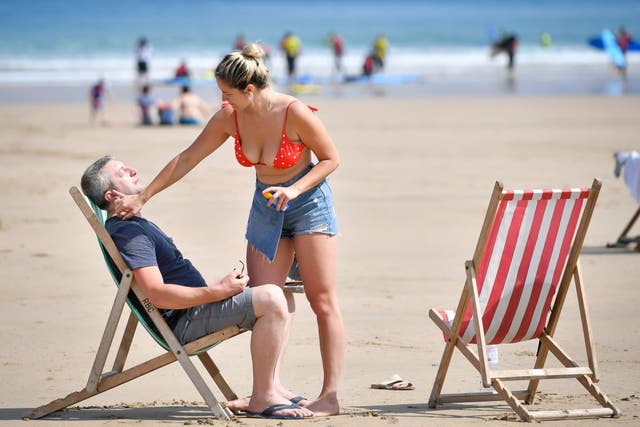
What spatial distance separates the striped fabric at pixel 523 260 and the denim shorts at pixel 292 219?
27.6 inches

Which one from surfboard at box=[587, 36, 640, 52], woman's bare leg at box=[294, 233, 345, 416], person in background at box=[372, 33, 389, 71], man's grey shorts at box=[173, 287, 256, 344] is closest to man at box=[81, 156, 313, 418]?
man's grey shorts at box=[173, 287, 256, 344]

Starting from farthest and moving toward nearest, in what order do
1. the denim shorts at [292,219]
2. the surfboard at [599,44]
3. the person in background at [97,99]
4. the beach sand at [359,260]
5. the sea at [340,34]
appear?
the sea at [340,34], the surfboard at [599,44], the person in background at [97,99], the beach sand at [359,260], the denim shorts at [292,219]

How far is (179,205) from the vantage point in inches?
→ 394

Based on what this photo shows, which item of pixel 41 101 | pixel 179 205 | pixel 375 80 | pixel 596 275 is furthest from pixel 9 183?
pixel 375 80

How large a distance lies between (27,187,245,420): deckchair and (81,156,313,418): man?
46 mm

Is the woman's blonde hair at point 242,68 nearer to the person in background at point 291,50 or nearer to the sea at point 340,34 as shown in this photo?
the sea at point 340,34

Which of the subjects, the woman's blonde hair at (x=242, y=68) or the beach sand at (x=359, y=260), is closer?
the woman's blonde hair at (x=242, y=68)

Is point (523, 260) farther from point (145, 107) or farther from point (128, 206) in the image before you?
point (145, 107)

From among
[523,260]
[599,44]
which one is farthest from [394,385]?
[599,44]

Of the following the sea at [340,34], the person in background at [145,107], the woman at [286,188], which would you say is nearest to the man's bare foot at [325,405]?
the woman at [286,188]

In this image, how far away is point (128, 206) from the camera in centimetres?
418

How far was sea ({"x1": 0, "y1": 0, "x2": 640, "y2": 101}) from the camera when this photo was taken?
32.7 meters

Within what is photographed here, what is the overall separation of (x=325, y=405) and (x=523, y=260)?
41.2 inches

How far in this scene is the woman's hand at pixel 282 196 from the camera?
4.13m
